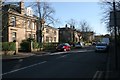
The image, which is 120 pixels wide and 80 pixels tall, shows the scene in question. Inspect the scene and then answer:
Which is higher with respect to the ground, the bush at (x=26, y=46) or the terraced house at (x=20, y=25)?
the terraced house at (x=20, y=25)

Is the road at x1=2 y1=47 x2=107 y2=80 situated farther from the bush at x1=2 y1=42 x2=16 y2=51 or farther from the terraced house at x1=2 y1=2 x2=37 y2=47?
the terraced house at x1=2 y1=2 x2=37 y2=47

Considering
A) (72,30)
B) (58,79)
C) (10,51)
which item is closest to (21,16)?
(10,51)

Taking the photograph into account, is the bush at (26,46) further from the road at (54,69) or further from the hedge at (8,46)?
the road at (54,69)

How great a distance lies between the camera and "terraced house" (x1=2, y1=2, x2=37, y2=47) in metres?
50.8

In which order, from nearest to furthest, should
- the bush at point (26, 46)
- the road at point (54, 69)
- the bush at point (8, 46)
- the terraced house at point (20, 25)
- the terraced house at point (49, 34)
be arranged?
the road at point (54, 69) < the bush at point (8, 46) < the bush at point (26, 46) < the terraced house at point (20, 25) < the terraced house at point (49, 34)

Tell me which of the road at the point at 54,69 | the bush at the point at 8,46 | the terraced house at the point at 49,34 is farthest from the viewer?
the terraced house at the point at 49,34

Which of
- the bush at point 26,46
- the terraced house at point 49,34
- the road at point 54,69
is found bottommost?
the road at point 54,69

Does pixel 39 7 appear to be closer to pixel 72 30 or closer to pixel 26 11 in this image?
pixel 26 11

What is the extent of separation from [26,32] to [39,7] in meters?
6.16

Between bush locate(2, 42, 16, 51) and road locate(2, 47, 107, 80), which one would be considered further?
bush locate(2, 42, 16, 51)

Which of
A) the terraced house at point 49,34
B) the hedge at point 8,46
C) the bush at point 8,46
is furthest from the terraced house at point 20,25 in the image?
the hedge at point 8,46

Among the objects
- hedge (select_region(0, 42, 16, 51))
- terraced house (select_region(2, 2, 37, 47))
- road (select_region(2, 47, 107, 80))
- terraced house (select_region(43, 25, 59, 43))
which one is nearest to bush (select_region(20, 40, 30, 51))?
terraced house (select_region(2, 2, 37, 47))

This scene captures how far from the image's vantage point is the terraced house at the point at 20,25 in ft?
167

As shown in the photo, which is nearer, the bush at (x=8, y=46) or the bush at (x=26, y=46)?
the bush at (x=8, y=46)
